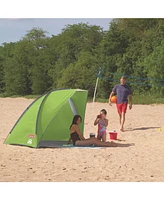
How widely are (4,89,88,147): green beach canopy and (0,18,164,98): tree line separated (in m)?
5.70

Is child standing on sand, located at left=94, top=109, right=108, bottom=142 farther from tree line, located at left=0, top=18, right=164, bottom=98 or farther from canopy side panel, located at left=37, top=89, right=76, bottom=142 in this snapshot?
tree line, located at left=0, top=18, right=164, bottom=98

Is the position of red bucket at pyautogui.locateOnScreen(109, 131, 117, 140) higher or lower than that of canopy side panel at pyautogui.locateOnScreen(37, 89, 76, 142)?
lower

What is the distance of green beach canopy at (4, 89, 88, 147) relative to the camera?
6.34 m

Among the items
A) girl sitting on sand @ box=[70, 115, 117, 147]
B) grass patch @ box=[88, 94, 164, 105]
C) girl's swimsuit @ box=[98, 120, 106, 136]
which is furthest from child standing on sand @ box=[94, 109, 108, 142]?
grass patch @ box=[88, 94, 164, 105]

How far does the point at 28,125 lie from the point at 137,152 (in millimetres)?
1504

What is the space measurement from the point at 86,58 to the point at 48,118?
34.6 feet

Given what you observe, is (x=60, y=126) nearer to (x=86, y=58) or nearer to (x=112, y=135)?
(x=112, y=135)

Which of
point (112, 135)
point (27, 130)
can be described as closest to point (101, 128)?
point (112, 135)

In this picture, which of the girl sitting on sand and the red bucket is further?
the red bucket

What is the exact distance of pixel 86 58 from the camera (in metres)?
17.0

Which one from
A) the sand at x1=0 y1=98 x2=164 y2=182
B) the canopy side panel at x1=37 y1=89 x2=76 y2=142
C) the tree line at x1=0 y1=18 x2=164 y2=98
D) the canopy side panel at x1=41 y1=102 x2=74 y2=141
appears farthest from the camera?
the tree line at x1=0 y1=18 x2=164 y2=98
